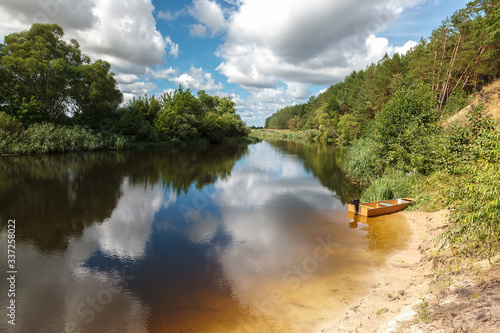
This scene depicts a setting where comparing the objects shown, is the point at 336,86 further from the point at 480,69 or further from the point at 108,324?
the point at 108,324

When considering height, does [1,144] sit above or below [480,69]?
below

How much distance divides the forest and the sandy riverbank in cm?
4096

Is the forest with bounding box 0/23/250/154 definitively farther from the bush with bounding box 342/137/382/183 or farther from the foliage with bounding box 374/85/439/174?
the foliage with bounding box 374/85/439/174

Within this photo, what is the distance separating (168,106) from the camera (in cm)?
5594

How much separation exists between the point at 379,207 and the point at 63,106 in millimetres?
46574

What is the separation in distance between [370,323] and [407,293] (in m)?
1.75

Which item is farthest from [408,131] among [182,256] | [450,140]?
[182,256]

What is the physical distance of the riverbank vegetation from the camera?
6.12 meters

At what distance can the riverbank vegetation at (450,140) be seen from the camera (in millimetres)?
6125

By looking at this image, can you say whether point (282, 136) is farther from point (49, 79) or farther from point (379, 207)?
point (379, 207)

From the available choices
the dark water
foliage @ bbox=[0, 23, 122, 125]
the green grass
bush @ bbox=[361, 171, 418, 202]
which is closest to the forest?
foliage @ bbox=[0, 23, 122, 125]

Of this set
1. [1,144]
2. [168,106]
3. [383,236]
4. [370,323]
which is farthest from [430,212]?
[168,106]

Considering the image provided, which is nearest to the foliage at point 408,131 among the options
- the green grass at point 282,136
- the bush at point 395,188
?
the bush at point 395,188

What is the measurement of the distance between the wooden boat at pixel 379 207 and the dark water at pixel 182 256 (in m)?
0.55
